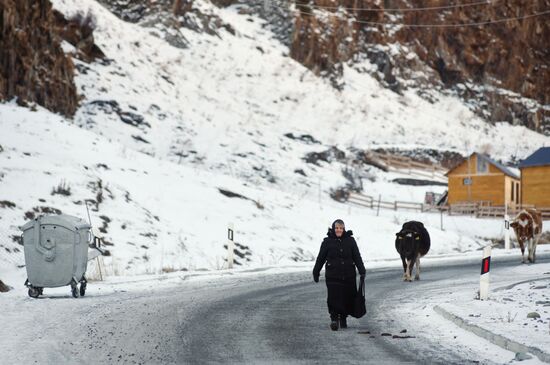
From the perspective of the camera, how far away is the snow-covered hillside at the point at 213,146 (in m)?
20.3

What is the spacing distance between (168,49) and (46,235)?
47057 mm

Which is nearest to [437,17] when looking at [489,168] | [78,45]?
[489,168]

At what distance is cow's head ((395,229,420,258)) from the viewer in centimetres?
1581

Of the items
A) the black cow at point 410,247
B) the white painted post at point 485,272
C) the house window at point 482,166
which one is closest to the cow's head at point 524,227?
the black cow at point 410,247

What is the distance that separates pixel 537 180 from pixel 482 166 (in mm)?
4067

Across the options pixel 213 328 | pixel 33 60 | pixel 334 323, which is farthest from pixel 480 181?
pixel 213 328

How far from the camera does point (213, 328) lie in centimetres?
891

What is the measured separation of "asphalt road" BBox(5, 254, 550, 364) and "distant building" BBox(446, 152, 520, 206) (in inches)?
1495

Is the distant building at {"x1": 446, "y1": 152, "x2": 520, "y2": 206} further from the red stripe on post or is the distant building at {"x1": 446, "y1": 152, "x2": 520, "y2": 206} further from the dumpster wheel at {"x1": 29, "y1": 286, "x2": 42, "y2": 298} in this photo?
the dumpster wheel at {"x1": 29, "y1": 286, "x2": 42, "y2": 298}

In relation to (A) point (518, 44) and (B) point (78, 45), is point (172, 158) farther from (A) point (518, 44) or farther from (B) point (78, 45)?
(A) point (518, 44)

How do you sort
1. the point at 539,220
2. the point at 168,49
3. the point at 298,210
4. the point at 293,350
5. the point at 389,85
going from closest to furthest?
the point at 293,350, the point at 539,220, the point at 298,210, the point at 168,49, the point at 389,85

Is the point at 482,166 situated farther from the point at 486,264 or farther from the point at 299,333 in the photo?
the point at 299,333

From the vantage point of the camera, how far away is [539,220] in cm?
2095

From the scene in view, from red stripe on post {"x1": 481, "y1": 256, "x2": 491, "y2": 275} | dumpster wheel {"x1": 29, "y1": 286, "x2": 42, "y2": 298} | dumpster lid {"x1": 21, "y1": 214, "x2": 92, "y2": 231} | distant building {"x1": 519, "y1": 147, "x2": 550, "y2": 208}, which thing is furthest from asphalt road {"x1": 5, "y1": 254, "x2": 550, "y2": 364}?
distant building {"x1": 519, "y1": 147, "x2": 550, "y2": 208}
